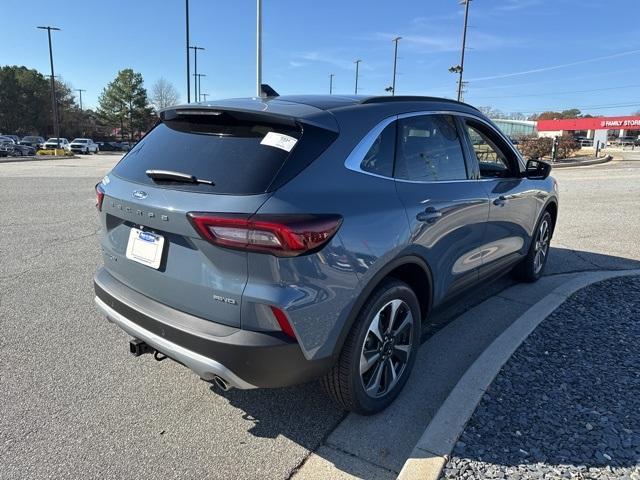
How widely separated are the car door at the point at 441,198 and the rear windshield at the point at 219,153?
83 centimetres

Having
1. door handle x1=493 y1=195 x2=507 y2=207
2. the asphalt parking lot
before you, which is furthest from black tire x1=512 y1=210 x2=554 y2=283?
door handle x1=493 y1=195 x2=507 y2=207

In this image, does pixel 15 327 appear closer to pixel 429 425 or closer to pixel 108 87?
pixel 429 425

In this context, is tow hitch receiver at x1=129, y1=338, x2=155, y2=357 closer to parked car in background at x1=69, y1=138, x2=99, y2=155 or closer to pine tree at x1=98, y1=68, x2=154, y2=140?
parked car in background at x1=69, y1=138, x2=99, y2=155

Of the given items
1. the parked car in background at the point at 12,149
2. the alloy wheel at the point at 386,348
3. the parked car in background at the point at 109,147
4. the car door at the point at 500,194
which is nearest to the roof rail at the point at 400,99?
the car door at the point at 500,194

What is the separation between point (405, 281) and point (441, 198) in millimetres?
593

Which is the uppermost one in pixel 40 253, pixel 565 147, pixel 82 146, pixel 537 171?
pixel 565 147

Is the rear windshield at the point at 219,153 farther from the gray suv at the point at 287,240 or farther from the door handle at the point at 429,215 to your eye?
the door handle at the point at 429,215

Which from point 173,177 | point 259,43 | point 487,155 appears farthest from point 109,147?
point 173,177

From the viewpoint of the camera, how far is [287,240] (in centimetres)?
216

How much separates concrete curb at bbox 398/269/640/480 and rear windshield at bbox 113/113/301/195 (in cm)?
154

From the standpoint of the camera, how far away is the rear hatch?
224cm

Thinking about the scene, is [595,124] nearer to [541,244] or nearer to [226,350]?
[541,244]

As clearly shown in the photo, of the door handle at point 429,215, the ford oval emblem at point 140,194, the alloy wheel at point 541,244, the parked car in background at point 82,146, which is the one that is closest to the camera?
the ford oval emblem at point 140,194

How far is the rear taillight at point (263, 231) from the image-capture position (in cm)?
214
